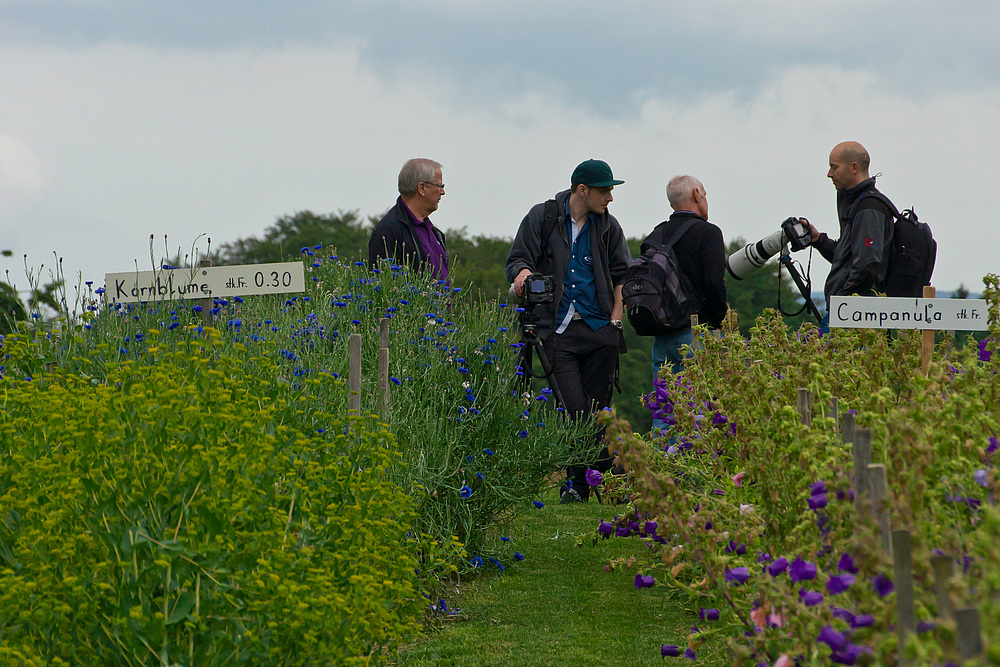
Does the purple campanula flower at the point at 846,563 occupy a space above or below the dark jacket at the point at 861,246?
below

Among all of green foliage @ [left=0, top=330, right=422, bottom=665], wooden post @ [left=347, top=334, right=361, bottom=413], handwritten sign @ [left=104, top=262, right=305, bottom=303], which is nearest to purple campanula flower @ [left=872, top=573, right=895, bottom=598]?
green foliage @ [left=0, top=330, right=422, bottom=665]

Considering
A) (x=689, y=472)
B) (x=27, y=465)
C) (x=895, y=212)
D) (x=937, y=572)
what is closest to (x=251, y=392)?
(x=27, y=465)

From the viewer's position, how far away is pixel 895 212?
604cm

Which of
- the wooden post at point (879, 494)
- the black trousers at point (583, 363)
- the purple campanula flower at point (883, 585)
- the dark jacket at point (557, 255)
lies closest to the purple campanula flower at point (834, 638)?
the purple campanula flower at point (883, 585)

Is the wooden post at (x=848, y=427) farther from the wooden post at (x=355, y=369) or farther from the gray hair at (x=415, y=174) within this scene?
the gray hair at (x=415, y=174)

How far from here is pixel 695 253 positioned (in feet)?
22.1

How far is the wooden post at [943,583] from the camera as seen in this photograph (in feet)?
5.77

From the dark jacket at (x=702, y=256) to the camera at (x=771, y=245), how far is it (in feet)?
0.65

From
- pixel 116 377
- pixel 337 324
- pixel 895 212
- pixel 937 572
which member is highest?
pixel 895 212

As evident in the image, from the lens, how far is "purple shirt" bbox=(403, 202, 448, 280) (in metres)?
6.52

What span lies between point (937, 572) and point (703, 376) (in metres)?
2.80

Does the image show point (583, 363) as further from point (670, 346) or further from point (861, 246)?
point (861, 246)

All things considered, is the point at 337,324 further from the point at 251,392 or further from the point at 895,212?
the point at 895,212

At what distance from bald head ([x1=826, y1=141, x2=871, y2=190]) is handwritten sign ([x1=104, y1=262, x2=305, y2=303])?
3.13 m
